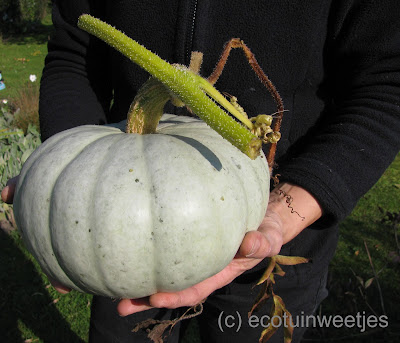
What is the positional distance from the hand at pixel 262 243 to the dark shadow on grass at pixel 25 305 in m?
2.45

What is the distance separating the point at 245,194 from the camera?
1409mm

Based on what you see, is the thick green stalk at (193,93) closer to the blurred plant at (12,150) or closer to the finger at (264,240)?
the finger at (264,240)

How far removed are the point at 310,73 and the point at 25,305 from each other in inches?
137

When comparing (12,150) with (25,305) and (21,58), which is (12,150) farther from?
(21,58)

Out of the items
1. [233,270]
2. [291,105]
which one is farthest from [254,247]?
[291,105]

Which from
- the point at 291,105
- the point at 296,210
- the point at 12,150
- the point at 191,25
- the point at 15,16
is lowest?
the point at 15,16

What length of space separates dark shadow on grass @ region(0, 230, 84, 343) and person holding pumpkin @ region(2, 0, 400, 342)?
1.65 m

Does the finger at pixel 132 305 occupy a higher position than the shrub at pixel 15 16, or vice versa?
the finger at pixel 132 305

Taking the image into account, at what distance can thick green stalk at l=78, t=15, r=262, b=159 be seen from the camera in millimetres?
1105

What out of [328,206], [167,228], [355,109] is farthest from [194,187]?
[355,109]

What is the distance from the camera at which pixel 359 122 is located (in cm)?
170

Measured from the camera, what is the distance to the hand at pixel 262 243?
4.74ft

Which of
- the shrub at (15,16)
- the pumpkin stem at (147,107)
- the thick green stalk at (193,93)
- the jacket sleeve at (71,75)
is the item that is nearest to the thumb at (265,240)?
the thick green stalk at (193,93)

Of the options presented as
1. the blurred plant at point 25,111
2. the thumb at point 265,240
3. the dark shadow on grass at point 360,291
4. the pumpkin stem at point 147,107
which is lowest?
the dark shadow on grass at point 360,291
